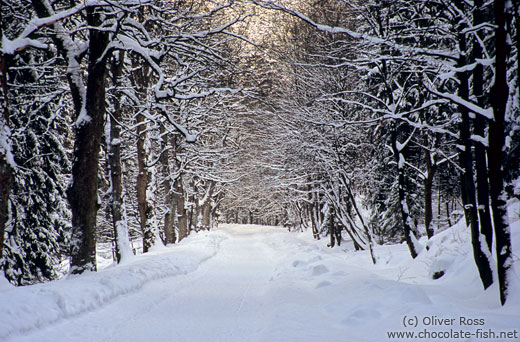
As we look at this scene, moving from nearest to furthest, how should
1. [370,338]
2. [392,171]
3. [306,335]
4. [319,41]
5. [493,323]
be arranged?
[493,323], [370,338], [306,335], [319,41], [392,171]

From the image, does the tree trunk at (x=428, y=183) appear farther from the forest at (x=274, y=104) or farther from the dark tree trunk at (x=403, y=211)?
the dark tree trunk at (x=403, y=211)

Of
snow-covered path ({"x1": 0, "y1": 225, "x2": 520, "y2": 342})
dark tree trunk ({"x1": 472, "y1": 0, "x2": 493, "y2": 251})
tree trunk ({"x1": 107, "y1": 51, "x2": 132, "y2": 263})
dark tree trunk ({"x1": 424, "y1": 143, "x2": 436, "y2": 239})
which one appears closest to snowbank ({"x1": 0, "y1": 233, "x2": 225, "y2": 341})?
snow-covered path ({"x1": 0, "y1": 225, "x2": 520, "y2": 342})

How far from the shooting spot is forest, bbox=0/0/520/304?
563 centimetres

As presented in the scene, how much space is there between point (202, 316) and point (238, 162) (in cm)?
2678

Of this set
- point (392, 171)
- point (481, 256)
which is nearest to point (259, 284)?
point (481, 256)

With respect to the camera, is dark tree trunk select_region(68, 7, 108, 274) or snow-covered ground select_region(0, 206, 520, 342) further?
dark tree trunk select_region(68, 7, 108, 274)

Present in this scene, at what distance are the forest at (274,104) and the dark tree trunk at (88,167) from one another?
0.03m

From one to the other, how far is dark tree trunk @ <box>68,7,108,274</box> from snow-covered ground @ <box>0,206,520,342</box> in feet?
2.40

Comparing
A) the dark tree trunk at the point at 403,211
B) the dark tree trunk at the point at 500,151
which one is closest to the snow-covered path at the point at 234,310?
the dark tree trunk at the point at 500,151

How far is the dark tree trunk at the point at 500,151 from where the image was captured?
174 inches

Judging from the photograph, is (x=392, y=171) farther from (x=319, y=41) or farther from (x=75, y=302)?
(x=75, y=302)

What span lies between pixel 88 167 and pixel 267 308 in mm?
4891

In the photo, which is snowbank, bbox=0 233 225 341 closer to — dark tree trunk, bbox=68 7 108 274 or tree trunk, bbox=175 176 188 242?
dark tree trunk, bbox=68 7 108 274

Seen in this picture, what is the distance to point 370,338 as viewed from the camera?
3.93 metres
